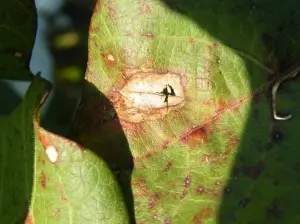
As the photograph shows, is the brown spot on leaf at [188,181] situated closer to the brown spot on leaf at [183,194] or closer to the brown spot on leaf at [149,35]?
the brown spot on leaf at [183,194]

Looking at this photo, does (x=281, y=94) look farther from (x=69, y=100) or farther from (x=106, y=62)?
(x=69, y=100)

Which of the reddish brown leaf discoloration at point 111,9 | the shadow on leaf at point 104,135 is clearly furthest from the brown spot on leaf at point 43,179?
the reddish brown leaf discoloration at point 111,9

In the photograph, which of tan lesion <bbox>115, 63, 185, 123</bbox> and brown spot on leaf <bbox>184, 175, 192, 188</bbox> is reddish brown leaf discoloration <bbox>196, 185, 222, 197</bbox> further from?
tan lesion <bbox>115, 63, 185, 123</bbox>

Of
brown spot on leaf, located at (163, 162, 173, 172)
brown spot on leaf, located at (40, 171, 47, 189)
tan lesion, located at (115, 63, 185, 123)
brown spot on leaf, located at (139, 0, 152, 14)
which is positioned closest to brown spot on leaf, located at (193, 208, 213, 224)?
brown spot on leaf, located at (163, 162, 173, 172)

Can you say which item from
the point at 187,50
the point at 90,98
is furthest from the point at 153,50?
the point at 90,98

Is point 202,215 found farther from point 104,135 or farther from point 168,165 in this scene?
point 104,135

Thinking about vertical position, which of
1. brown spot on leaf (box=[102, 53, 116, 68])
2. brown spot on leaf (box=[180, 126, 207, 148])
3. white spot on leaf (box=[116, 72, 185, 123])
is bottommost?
brown spot on leaf (box=[180, 126, 207, 148])

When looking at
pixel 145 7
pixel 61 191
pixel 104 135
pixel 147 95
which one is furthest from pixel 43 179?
pixel 145 7
